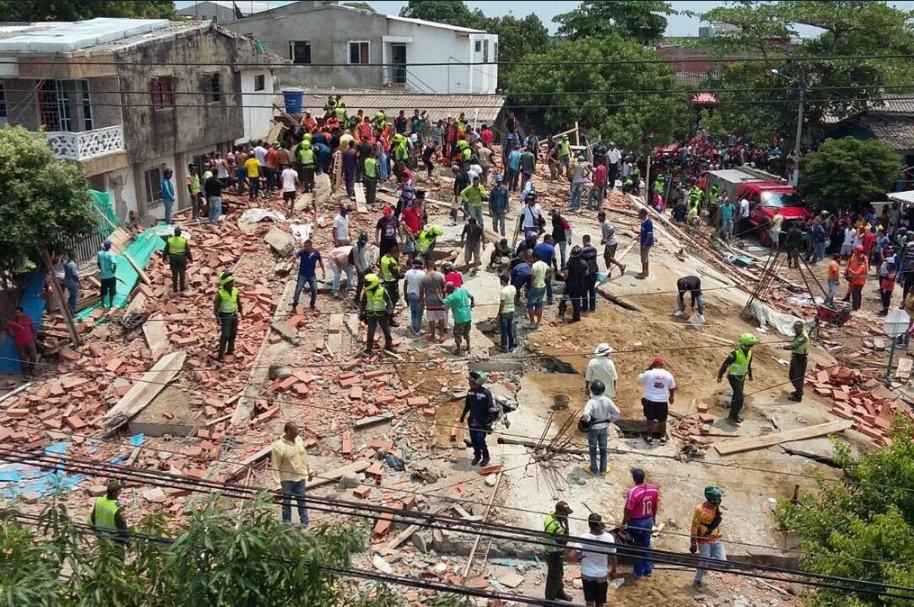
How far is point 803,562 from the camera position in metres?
11.4

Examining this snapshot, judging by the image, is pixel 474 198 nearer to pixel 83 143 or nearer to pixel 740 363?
pixel 740 363

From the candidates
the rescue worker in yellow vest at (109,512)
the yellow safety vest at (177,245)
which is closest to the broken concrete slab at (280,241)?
the yellow safety vest at (177,245)

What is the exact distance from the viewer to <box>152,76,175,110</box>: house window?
26.8 metres

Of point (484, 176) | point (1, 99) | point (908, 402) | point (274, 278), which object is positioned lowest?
point (908, 402)

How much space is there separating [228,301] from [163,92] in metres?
11.1

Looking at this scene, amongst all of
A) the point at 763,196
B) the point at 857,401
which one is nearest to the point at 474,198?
the point at 857,401

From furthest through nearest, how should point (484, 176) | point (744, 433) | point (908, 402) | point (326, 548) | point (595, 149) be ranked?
point (595, 149) < point (484, 176) < point (908, 402) < point (744, 433) < point (326, 548)

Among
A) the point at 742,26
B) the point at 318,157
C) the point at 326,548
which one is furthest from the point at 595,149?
the point at 326,548

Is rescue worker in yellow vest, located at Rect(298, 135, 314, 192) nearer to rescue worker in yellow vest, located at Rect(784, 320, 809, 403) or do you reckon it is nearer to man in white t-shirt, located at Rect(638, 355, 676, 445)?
man in white t-shirt, located at Rect(638, 355, 676, 445)

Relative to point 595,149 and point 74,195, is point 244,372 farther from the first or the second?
point 595,149

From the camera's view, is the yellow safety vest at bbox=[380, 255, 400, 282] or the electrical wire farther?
the yellow safety vest at bbox=[380, 255, 400, 282]

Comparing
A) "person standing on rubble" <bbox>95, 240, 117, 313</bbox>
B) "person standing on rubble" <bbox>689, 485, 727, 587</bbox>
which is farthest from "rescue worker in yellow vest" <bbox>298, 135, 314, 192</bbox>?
"person standing on rubble" <bbox>689, 485, 727, 587</bbox>

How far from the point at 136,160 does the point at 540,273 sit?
12.8 m

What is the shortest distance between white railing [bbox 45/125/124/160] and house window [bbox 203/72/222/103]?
18.1 ft
